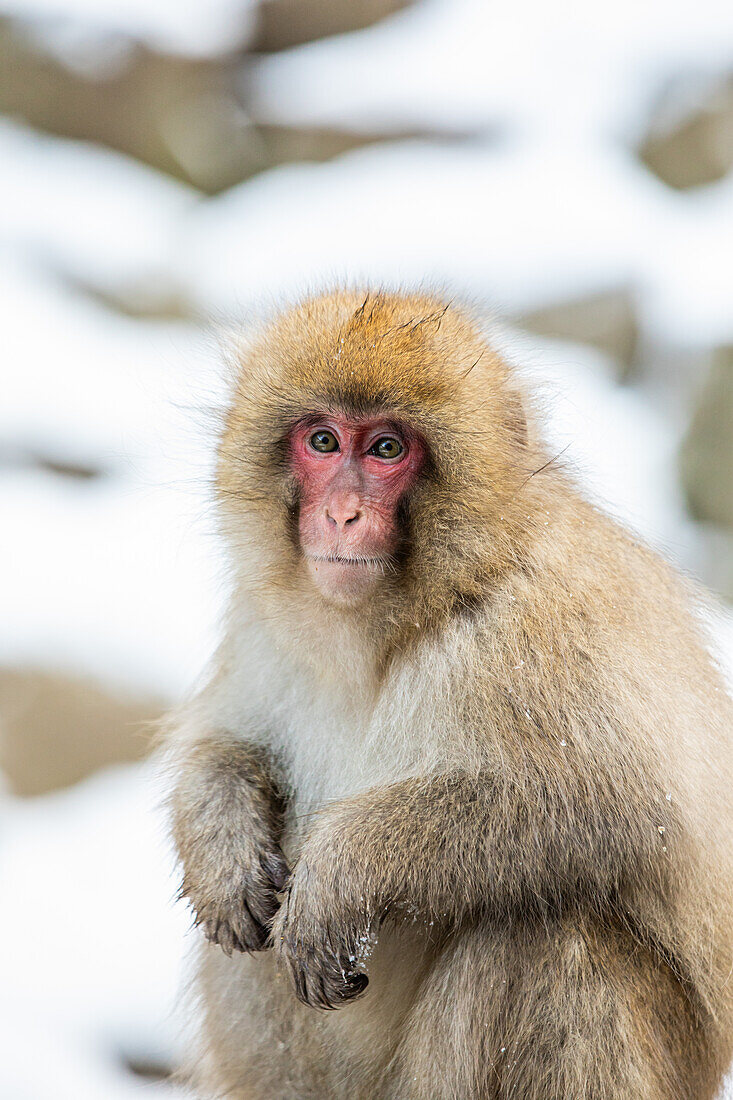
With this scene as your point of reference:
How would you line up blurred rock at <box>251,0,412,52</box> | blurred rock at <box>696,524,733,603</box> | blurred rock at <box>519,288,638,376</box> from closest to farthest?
blurred rock at <box>696,524,733,603</box> < blurred rock at <box>519,288,638,376</box> < blurred rock at <box>251,0,412,52</box>

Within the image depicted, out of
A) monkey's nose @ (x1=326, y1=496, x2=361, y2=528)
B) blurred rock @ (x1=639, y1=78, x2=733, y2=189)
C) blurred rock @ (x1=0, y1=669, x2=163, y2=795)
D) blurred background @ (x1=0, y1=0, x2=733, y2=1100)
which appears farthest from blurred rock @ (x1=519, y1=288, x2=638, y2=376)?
monkey's nose @ (x1=326, y1=496, x2=361, y2=528)

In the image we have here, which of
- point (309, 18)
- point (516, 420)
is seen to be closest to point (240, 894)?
point (516, 420)

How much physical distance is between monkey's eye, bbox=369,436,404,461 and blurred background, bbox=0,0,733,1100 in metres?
2.71

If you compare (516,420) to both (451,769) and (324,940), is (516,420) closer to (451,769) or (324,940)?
(451,769)

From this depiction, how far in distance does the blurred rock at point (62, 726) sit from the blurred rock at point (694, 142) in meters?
5.04

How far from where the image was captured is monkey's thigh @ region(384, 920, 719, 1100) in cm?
278

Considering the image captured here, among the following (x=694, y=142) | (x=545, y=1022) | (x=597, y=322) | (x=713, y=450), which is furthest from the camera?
(x=694, y=142)

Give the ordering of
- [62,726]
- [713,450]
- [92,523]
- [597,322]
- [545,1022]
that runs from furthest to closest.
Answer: [597,322]
[713,450]
[92,523]
[62,726]
[545,1022]

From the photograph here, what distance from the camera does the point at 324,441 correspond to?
314 cm

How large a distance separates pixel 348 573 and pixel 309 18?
7767 mm

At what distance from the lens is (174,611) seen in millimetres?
6719

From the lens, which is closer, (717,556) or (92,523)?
(92,523)

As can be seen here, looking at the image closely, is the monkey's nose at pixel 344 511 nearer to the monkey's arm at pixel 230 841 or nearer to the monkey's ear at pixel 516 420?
the monkey's ear at pixel 516 420

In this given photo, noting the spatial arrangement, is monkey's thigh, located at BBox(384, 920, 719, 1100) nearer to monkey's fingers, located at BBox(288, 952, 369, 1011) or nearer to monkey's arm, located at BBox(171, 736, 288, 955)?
monkey's fingers, located at BBox(288, 952, 369, 1011)
